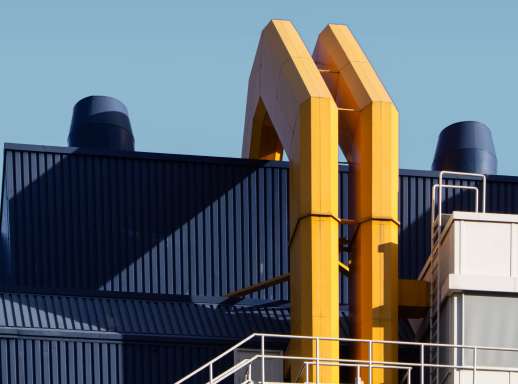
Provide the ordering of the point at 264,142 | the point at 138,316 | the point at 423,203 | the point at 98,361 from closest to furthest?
the point at 98,361 → the point at 138,316 → the point at 423,203 → the point at 264,142

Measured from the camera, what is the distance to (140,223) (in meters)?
28.2

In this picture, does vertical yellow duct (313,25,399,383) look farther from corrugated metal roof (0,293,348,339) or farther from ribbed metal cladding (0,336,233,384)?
ribbed metal cladding (0,336,233,384)

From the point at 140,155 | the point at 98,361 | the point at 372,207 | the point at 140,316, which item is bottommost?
the point at 98,361

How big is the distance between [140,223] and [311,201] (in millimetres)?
8516

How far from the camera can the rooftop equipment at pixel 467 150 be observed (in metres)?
35.9

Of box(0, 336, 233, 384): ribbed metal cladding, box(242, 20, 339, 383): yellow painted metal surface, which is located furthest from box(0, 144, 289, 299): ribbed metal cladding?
box(242, 20, 339, 383): yellow painted metal surface

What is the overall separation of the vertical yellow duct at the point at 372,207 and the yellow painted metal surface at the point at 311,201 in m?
0.72

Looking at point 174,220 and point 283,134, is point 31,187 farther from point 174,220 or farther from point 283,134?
point 283,134

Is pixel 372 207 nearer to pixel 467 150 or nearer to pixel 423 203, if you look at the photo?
pixel 423 203

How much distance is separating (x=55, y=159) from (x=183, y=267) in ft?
16.1

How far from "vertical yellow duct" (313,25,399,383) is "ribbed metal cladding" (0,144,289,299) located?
6.12 m

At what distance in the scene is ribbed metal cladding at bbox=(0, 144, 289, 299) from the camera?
89.6 ft

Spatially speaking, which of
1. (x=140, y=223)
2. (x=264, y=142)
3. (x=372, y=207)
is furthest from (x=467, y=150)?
(x=372, y=207)

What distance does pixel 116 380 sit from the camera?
76.2 feet
